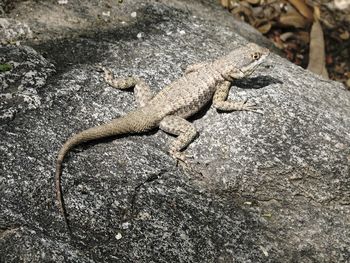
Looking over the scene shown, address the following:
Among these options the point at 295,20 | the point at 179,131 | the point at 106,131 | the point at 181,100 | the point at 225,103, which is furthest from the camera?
the point at 295,20

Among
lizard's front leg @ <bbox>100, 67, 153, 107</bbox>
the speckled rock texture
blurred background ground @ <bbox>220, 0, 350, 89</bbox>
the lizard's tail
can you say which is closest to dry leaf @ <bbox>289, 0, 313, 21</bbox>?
blurred background ground @ <bbox>220, 0, 350, 89</bbox>

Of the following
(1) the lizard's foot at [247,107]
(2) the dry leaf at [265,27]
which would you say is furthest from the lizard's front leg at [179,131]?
(2) the dry leaf at [265,27]

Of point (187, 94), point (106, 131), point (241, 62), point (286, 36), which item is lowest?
point (286, 36)

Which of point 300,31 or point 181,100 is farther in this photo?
point 300,31

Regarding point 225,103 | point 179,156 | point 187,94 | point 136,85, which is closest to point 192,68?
point 187,94

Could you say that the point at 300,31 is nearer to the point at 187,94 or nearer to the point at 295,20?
the point at 295,20

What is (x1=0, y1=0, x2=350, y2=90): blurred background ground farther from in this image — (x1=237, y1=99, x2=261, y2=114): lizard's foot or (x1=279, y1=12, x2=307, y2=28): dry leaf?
(x1=237, y1=99, x2=261, y2=114): lizard's foot

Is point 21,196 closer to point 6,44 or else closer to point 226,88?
point 6,44
